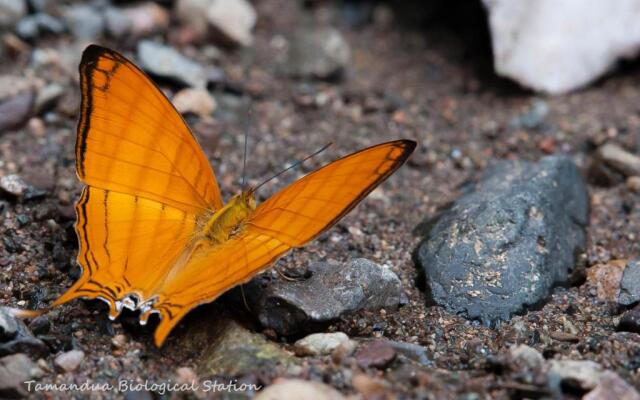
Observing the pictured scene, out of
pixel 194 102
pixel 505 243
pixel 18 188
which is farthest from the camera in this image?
pixel 194 102

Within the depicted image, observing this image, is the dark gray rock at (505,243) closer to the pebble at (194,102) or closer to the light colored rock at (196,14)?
the pebble at (194,102)

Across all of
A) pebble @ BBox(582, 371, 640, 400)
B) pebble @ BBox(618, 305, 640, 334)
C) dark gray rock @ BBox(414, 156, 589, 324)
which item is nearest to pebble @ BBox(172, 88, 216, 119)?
dark gray rock @ BBox(414, 156, 589, 324)

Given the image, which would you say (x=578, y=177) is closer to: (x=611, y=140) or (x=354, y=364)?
(x=611, y=140)

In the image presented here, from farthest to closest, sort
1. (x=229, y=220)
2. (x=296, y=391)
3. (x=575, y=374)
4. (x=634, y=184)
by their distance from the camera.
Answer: (x=634, y=184)
(x=229, y=220)
(x=575, y=374)
(x=296, y=391)

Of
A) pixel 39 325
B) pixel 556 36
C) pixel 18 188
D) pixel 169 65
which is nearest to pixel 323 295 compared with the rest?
pixel 39 325

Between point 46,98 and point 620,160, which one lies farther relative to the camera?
point 46,98

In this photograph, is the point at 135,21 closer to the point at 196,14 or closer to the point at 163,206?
the point at 196,14

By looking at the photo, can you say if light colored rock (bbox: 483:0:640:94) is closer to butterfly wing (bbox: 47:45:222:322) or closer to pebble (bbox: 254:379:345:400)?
butterfly wing (bbox: 47:45:222:322)

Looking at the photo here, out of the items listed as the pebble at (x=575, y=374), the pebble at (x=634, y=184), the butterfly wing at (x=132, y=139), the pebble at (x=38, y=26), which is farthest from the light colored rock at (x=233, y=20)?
the pebble at (x=575, y=374)
